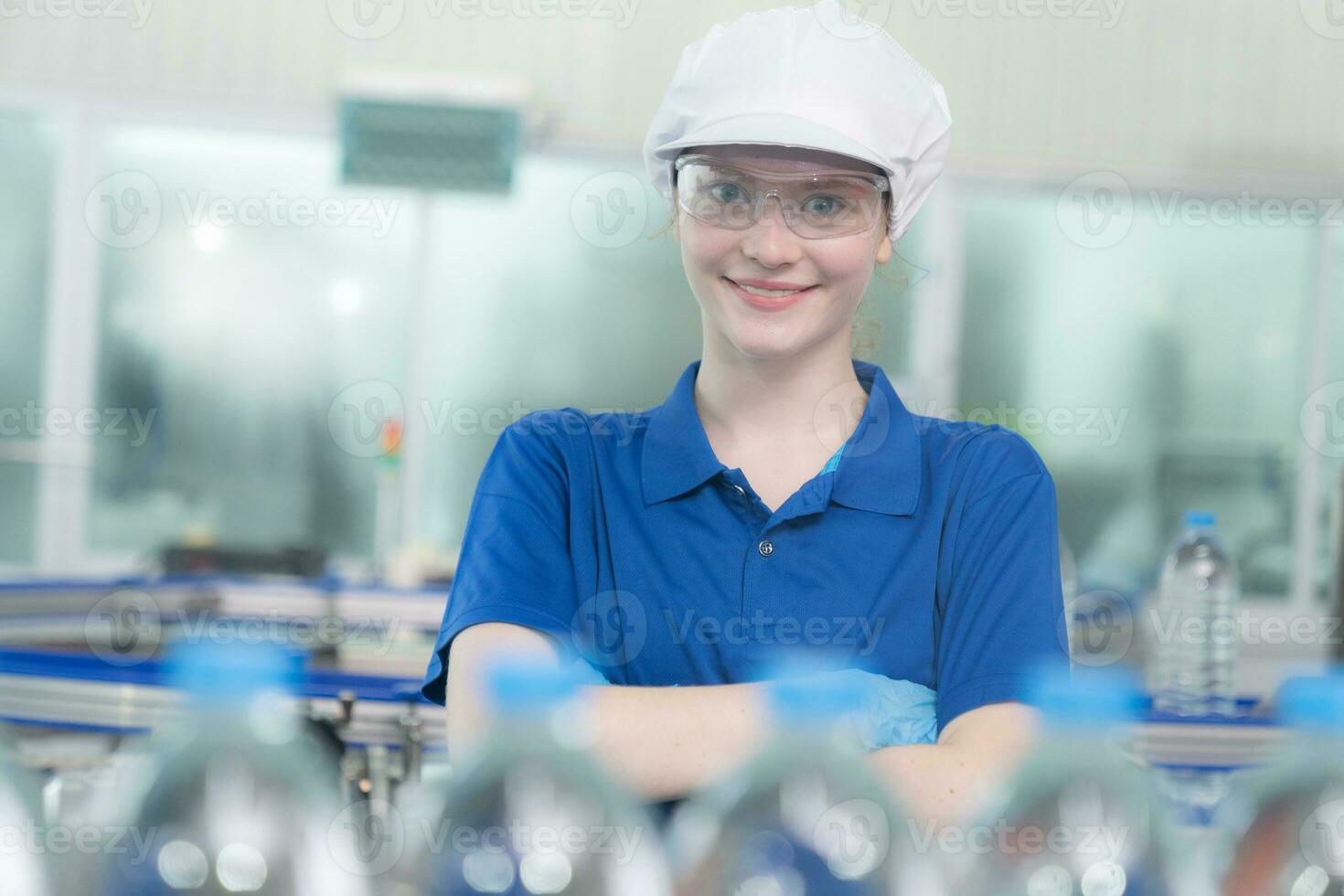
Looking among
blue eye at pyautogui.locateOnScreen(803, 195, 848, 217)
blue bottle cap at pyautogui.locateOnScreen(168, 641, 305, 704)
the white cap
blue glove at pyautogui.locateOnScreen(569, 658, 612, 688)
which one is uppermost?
the white cap

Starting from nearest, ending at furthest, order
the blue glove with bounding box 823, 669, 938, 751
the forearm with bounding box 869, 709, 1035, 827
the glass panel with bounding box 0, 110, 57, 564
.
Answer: the forearm with bounding box 869, 709, 1035, 827 < the blue glove with bounding box 823, 669, 938, 751 < the glass panel with bounding box 0, 110, 57, 564

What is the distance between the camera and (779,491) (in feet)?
3.64

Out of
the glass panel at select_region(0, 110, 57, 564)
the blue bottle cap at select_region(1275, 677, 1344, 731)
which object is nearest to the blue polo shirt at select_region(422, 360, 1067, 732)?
the blue bottle cap at select_region(1275, 677, 1344, 731)

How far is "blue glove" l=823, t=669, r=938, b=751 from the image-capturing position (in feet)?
3.07

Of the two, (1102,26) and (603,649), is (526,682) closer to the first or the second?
(603,649)

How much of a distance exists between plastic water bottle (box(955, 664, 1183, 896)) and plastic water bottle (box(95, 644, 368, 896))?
26 cm

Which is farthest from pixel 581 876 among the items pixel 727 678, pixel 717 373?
pixel 717 373

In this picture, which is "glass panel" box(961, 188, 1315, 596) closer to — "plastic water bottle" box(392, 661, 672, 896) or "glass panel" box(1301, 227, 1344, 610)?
"glass panel" box(1301, 227, 1344, 610)

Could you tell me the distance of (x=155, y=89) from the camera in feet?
17.1

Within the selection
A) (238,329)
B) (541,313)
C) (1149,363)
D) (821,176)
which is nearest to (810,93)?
(821,176)

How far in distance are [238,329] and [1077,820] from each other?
5148 millimetres

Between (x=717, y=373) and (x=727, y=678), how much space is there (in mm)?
267

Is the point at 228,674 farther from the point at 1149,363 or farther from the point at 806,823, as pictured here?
the point at 1149,363

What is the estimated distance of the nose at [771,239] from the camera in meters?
1.00
